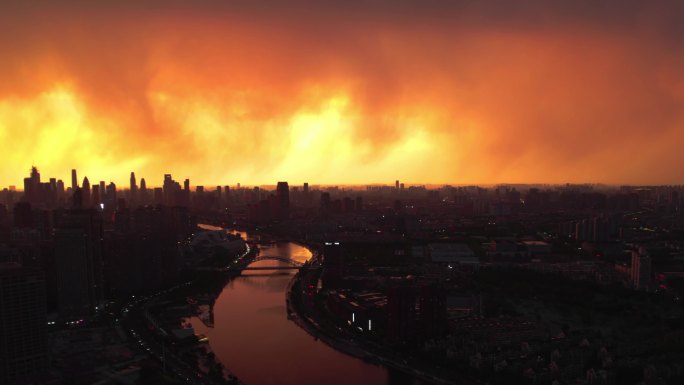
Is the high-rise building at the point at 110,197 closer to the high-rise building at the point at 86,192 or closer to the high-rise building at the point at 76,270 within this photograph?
Result: the high-rise building at the point at 86,192

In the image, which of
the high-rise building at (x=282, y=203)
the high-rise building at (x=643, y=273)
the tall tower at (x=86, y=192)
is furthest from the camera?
the high-rise building at (x=282, y=203)

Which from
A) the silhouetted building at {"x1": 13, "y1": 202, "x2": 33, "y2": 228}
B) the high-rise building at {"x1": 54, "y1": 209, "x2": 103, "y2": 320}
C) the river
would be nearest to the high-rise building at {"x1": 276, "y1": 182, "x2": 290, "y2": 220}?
the silhouetted building at {"x1": 13, "y1": 202, "x2": 33, "y2": 228}

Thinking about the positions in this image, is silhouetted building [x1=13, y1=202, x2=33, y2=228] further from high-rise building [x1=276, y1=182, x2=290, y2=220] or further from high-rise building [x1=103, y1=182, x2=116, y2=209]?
high-rise building [x1=276, y1=182, x2=290, y2=220]

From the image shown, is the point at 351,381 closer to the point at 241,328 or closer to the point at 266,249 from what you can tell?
the point at 241,328

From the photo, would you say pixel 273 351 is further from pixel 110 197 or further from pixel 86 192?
pixel 110 197

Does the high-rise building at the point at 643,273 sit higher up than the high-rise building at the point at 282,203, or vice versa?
the high-rise building at the point at 282,203

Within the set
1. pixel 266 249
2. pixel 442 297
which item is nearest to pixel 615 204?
pixel 266 249

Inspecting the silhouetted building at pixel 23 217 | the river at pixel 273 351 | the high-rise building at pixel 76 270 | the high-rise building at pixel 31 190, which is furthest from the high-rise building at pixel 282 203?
the high-rise building at pixel 76 270
